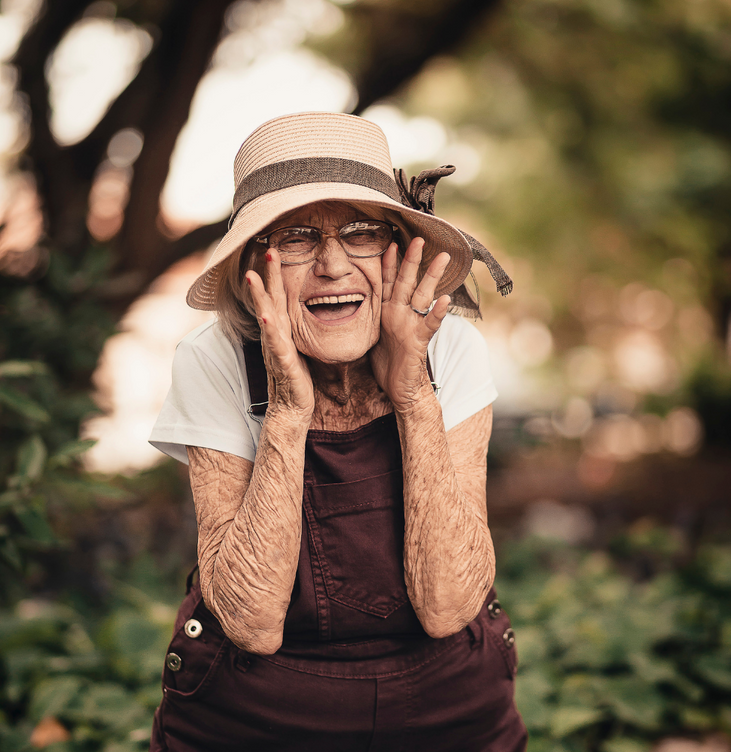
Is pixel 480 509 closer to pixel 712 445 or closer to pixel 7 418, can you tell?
pixel 7 418

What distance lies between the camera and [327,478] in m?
1.71

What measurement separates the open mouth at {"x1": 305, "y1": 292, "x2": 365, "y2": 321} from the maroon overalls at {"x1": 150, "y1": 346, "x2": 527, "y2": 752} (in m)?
0.28

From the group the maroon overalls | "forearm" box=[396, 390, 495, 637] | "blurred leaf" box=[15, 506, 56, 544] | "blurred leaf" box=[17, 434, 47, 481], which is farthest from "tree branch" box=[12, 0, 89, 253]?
"forearm" box=[396, 390, 495, 637]

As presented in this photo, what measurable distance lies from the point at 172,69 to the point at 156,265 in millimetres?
1305

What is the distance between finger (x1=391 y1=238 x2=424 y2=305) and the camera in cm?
158

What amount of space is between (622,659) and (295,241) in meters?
2.66

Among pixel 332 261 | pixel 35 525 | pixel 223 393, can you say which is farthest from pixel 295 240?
pixel 35 525

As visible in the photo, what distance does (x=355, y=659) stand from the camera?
170 cm

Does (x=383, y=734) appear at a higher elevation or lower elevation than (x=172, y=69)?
lower

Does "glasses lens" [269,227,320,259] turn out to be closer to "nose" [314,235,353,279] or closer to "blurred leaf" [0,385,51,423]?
"nose" [314,235,353,279]

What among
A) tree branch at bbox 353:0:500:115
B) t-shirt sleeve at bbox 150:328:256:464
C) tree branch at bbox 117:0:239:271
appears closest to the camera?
t-shirt sleeve at bbox 150:328:256:464

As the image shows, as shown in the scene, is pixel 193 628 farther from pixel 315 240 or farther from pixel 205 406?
pixel 315 240

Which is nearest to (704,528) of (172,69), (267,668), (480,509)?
(480,509)

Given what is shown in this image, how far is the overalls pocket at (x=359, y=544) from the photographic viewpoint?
1670mm
